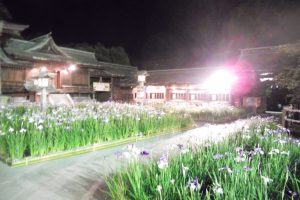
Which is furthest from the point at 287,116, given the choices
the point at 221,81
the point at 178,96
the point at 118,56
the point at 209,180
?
the point at 118,56

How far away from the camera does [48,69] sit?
20594mm

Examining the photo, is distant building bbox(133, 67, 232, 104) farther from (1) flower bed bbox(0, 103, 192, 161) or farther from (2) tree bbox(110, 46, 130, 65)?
(1) flower bed bbox(0, 103, 192, 161)

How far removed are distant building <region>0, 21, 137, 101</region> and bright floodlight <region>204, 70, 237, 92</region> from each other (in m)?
9.54

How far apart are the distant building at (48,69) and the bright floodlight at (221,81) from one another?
9.54 metres

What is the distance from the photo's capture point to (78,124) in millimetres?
6355

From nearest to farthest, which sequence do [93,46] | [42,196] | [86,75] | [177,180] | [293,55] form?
[177,180]
[42,196]
[293,55]
[86,75]
[93,46]

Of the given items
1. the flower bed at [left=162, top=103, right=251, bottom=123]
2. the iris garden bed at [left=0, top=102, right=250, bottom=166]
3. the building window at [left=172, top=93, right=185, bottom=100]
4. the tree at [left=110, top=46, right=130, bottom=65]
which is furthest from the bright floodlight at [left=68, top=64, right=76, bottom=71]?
the tree at [left=110, top=46, right=130, bottom=65]

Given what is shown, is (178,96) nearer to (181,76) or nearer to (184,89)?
(184,89)

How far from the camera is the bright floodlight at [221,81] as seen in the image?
22.0 meters

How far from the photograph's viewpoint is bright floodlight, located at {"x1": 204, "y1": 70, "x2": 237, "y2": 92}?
22.0 m

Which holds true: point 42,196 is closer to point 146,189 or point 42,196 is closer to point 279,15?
point 146,189

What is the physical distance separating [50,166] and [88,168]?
83cm

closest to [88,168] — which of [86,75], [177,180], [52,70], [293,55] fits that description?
[177,180]

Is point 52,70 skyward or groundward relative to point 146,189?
skyward
